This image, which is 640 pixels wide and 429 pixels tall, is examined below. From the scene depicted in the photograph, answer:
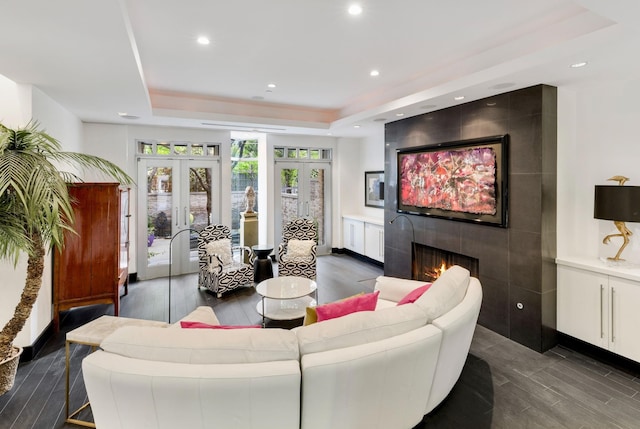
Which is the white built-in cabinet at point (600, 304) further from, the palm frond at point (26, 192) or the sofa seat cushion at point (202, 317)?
the palm frond at point (26, 192)

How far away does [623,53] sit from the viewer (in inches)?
97.1

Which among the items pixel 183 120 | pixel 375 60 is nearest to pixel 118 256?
pixel 183 120

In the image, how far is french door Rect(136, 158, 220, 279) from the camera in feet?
18.9

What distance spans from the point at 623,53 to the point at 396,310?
8.55 feet

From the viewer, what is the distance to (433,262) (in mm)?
4672

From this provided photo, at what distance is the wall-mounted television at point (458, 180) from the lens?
362 centimetres

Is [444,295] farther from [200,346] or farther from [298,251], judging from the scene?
[298,251]

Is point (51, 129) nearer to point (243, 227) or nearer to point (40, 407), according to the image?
point (40, 407)

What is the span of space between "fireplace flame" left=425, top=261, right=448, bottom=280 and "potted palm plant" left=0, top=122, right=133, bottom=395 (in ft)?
13.6

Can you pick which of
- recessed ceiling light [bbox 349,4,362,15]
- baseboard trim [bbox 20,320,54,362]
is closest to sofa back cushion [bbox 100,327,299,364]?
baseboard trim [bbox 20,320,54,362]

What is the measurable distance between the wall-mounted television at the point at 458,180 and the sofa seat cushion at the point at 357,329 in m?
2.22

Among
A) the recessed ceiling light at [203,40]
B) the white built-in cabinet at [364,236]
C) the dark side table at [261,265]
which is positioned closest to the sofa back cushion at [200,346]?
the recessed ceiling light at [203,40]

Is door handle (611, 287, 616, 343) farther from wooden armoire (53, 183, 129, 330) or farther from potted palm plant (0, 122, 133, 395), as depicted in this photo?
wooden armoire (53, 183, 129, 330)

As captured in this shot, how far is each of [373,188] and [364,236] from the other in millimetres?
1075
